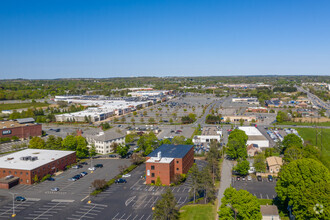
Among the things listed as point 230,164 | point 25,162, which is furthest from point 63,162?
point 230,164

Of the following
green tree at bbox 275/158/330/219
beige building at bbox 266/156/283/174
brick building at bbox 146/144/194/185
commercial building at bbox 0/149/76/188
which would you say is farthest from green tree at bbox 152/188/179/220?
beige building at bbox 266/156/283/174

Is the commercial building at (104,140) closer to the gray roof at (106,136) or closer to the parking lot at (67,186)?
the gray roof at (106,136)

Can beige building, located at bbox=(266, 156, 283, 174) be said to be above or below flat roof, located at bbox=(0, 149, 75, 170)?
below

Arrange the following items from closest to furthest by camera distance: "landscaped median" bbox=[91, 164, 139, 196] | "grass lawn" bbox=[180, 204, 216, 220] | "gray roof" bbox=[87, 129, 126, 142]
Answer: "grass lawn" bbox=[180, 204, 216, 220] < "landscaped median" bbox=[91, 164, 139, 196] < "gray roof" bbox=[87, 129, 126, 142]

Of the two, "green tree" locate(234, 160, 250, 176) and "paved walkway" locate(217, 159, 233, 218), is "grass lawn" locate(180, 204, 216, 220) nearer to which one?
"paved walkway" locate(217, 159, 233, 218)

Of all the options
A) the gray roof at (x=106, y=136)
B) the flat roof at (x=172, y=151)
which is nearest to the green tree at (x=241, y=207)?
the flat roof at (x=172, y=151)

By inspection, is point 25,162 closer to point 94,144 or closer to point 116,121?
point 94,144

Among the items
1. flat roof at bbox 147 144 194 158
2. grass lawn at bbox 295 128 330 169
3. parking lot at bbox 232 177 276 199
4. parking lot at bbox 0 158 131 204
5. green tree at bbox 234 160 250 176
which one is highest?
flat roof at bbox 147 144 194 158

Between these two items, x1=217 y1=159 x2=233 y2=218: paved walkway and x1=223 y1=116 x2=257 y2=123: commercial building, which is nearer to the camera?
x1=217 y1=159 x2=233 y2=218: paved walkway
